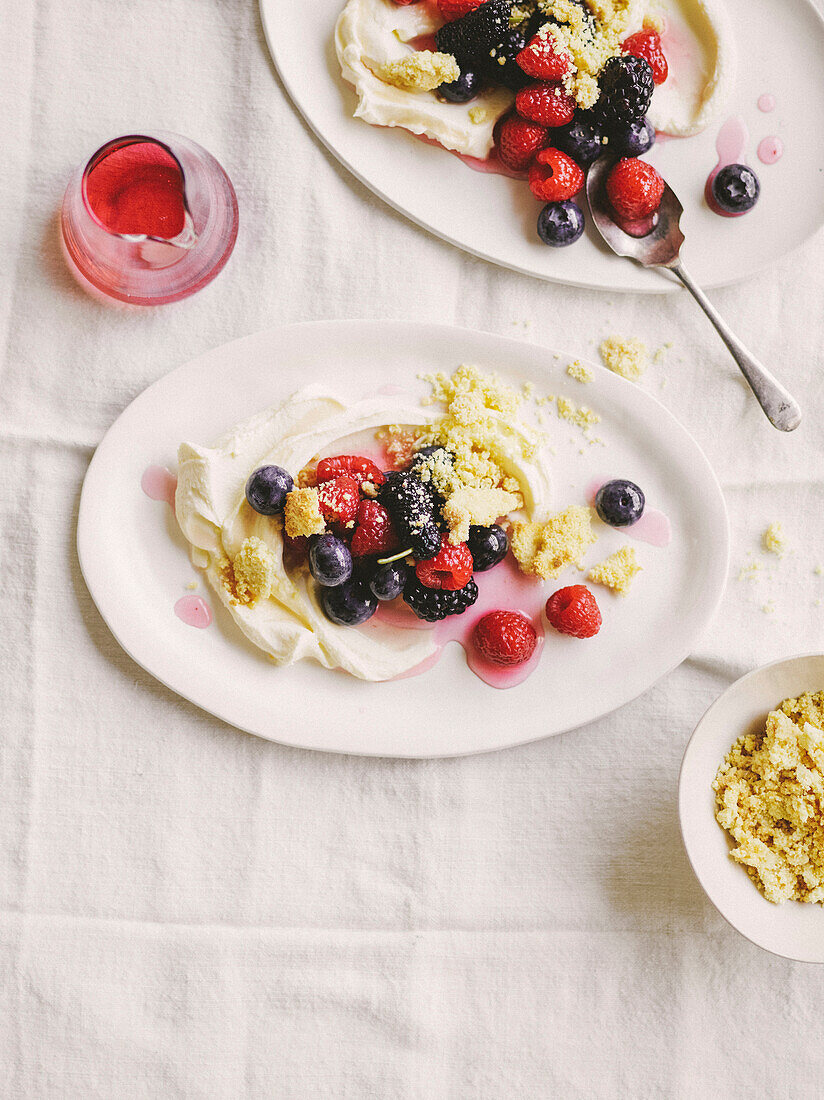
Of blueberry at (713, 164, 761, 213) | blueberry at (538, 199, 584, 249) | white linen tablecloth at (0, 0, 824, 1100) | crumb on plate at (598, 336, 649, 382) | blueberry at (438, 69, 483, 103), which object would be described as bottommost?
white linen tablecloth at (0, 0, 824, 1100)

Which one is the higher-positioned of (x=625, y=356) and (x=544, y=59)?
(x=544, y=59)

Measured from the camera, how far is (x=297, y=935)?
1.24m

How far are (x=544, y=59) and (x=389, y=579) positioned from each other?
0.74 meters

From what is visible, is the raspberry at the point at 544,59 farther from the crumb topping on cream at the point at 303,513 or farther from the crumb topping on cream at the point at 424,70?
the crumb topping on cream at the point at 303,513

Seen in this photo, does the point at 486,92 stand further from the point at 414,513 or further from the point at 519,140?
the point at 414,513

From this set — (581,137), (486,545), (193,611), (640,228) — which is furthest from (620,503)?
(193,611)

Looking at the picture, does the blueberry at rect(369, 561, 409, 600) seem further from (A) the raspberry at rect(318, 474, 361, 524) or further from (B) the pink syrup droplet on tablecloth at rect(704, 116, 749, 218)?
(B) the pink syrup droplet on tablecloth at rect(704, 116, 749, 218)

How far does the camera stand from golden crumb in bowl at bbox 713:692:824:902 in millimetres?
1116

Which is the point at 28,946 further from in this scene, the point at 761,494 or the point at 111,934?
the point at 761,494

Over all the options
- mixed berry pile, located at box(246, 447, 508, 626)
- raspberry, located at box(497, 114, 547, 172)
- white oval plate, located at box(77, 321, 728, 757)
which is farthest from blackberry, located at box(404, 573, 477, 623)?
raspberry, located at box(497, 114, 547, 172)

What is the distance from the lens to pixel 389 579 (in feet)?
3.56

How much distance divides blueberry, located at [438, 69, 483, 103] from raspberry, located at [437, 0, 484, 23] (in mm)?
82

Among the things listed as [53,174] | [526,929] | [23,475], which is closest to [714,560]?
[526,929]

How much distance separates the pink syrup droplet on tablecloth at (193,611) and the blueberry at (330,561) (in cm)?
21
